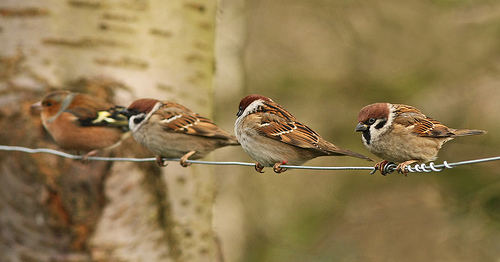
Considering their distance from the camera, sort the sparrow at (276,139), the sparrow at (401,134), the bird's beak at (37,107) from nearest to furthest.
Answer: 1. the sparrow at (401,134)
2. the sparrow at (276,139)
3. the bird's beak at (37,107)

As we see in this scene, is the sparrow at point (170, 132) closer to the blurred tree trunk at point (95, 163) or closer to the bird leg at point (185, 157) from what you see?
the bird leg at point (185, 157)

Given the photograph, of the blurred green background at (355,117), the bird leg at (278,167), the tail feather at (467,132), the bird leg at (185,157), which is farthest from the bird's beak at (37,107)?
the blurred green background at (355,117)

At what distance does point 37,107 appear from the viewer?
520cm

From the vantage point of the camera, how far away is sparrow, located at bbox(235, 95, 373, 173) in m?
4.46

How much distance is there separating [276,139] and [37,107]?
212 cm

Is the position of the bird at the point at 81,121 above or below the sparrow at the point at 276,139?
below

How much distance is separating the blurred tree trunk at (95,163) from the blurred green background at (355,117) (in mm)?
3959

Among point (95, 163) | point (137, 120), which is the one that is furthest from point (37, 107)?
point (137, 120)

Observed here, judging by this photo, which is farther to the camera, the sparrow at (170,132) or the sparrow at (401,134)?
A: the sparrow at (170,132)

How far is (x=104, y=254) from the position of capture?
5.07 metres

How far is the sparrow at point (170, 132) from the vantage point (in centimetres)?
502

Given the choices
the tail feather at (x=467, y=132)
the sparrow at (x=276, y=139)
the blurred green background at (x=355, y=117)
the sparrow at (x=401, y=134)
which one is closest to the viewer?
the tail feather at (x=467, y=132)

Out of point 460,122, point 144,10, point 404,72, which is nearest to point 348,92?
point 404,72

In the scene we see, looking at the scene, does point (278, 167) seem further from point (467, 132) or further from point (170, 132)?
point (467, 132)
